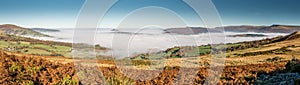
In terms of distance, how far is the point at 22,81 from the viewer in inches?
596

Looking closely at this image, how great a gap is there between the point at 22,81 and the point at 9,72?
3.31 feet

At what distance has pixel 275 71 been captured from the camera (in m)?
19.0

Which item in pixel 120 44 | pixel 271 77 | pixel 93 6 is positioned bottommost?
pixel 271 77

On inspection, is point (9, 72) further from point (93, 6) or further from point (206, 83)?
point (206, 83)

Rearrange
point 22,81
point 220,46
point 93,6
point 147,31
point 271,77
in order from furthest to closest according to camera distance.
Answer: point 220,46 → point 147,31 → point 271,77 → point 22,81 → point 93,6

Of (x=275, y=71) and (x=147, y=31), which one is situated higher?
(x=147, y=31)

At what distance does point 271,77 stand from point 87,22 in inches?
342

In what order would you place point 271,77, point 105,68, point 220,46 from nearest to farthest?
point 105,68, point 271,77, point 220,46

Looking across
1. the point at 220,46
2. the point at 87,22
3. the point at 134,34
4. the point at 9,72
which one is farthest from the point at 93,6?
the point at 220,46

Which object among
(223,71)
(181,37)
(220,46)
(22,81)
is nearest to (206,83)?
(223,71)

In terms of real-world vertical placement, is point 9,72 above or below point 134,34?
below

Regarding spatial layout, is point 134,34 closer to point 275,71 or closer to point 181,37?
point 181,37

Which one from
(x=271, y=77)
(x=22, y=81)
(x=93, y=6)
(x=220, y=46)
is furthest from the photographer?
(x=220, y=46)

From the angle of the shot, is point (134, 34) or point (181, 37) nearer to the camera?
point (134, 34)
